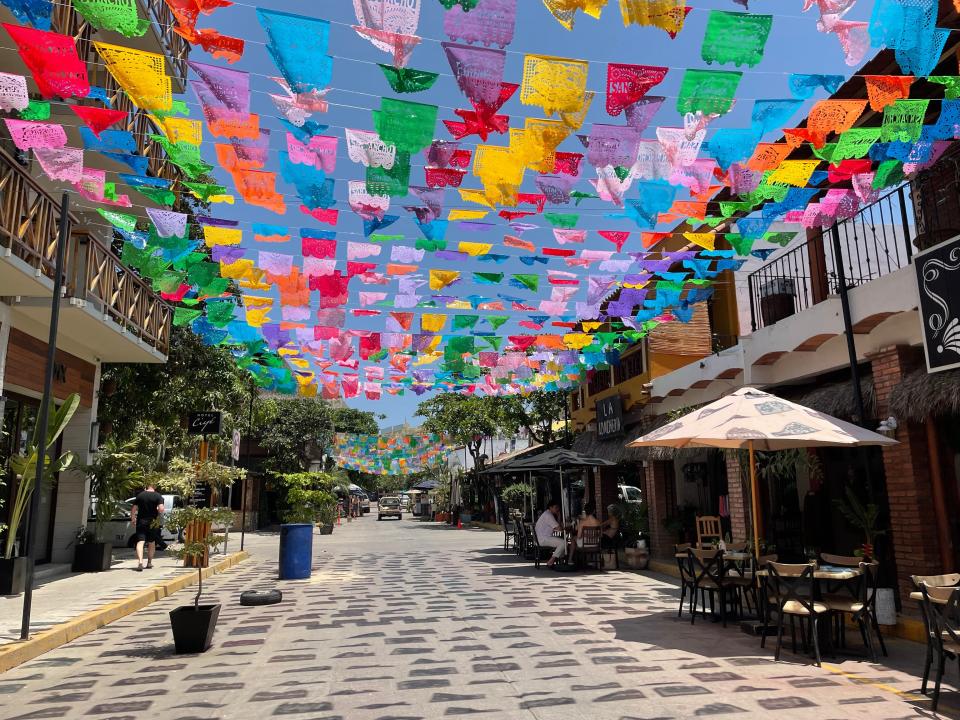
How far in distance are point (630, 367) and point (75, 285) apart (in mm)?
13465

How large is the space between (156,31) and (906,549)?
15.8 meters

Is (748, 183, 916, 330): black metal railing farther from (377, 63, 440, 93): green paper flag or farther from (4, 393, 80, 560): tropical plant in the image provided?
(4, 393, 80, 560): tropical plant

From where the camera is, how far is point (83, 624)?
26.9 ft

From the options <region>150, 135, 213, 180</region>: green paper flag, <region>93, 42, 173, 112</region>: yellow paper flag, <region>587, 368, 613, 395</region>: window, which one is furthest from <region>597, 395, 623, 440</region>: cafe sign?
<region>93, 42, 173, 112</region>: yellow paper flag

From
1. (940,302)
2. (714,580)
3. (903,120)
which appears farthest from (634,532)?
(903,120)

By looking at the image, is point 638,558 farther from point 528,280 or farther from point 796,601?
point 796,601

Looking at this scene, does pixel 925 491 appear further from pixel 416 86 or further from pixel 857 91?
pixel 416 86

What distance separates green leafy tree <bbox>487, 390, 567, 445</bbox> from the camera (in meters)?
29.6

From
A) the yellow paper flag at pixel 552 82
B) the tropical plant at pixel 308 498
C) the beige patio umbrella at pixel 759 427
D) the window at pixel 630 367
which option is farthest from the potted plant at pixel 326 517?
the yellow paper flag at pixel 552 82

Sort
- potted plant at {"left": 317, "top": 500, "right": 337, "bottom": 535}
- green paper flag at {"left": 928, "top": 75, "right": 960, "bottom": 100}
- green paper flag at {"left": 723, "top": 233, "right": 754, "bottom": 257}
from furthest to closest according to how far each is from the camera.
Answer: potted plant at {"left": 317, "top": 500, "right": 337, "bottom": 535}, green paper flag at {"left": 723, "top": 233, "right": 754, "bottom": 257}, green paper flag at {"left": 928, "top": 75, "right": 960, "bottom": 100}

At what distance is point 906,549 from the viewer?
8.69 metres

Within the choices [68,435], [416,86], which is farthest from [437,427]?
[416,86]

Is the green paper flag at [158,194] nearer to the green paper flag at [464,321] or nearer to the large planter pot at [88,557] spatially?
the green paper flag at [464,321]

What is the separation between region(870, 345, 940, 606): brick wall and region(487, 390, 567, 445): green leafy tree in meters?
19.5
